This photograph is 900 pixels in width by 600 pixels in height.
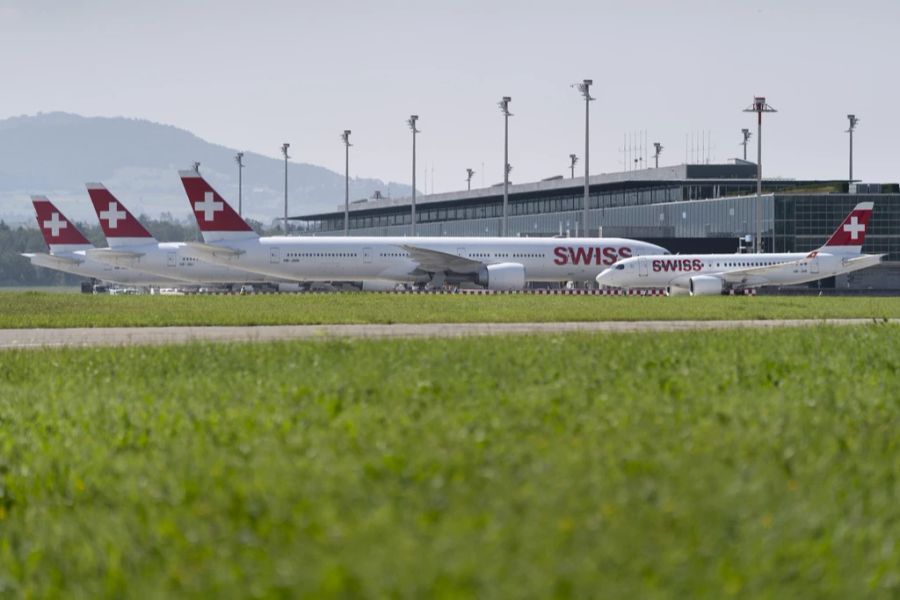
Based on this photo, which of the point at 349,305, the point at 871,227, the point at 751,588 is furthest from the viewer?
the point at 871,227

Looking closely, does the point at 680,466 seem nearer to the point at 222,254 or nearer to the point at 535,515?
the point at 535,515

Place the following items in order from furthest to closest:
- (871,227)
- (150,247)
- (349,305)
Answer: (871,227), (150,247), (349,305)

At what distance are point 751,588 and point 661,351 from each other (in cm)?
1458

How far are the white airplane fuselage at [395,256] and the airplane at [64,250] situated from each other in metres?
15.9

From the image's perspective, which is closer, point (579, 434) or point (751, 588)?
point (751, 588)

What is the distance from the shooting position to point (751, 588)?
7824 millimetres

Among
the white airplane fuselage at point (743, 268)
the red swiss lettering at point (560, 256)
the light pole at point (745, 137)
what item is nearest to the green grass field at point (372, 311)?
the red swiss lettering at point (560, 256)

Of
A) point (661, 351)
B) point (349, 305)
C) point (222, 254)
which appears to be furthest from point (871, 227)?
point (661, 351)

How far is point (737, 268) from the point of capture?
8350cm

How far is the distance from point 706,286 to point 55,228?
4719 cm

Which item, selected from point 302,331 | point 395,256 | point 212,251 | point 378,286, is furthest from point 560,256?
point 302,331

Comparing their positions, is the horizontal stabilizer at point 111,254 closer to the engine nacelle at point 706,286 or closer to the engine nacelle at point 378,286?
the engine nacelle at point 378,286

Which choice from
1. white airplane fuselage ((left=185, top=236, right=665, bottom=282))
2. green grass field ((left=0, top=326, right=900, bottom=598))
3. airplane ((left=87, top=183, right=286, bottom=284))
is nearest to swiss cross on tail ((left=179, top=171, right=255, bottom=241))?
white airplane fuselage ((left=185, top=236, right=665, bottom=282))

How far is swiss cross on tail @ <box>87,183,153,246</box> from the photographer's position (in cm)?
8656
